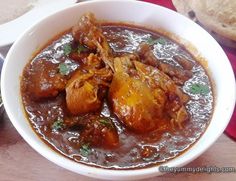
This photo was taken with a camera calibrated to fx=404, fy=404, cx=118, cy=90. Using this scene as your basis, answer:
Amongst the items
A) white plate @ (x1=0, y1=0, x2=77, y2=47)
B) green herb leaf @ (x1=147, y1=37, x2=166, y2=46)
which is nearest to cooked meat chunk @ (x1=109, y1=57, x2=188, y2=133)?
green herb leaf @ (x1=147, y1=37, x2=166, y2=46)

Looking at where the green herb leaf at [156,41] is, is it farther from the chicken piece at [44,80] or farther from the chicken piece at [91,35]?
the chicken piece at [44,80]

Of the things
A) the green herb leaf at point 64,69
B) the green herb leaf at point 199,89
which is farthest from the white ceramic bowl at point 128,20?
the green herb leaf at point 64,69

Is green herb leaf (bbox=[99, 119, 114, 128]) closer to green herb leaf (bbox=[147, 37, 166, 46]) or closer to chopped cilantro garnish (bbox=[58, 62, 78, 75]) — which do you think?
chopped cilantro garnish (bbox=[58, 62, 78, 75])

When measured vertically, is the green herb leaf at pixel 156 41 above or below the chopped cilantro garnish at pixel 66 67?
below

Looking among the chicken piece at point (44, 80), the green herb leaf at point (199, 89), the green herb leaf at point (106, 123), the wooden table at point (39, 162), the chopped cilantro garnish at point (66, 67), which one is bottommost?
the wooden table at point (39, 162)

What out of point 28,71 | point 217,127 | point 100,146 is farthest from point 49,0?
point 217,127

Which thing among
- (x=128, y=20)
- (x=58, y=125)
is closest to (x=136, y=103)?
(x=58, y=125)

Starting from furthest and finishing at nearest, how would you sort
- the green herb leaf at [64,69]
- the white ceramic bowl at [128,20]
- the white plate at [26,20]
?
the white plate at [26,20], the green herb leaf at [64,69], the white ceramic bowl at [128,20]
